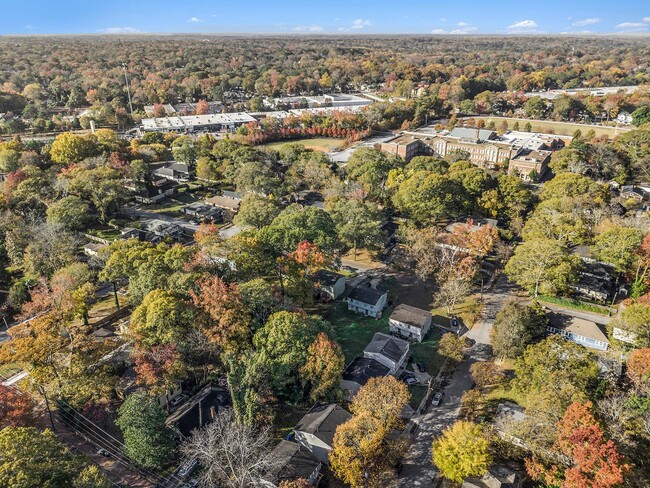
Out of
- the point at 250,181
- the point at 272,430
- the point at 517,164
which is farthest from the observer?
the point at 517,164

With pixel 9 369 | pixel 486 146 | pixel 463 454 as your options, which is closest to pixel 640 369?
pixel 463 454

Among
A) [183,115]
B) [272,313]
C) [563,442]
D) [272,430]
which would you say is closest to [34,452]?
[272,430]

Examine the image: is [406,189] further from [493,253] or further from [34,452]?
[34,452]

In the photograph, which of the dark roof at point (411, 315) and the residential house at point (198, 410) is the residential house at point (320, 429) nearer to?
the residential house at point (198, 410)

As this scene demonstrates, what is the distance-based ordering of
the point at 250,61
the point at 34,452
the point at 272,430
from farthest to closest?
the point at 250,61 < the point at 272,430 < the point at 34,452

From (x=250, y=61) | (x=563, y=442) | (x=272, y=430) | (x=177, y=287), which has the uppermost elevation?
(x=250, y=61)

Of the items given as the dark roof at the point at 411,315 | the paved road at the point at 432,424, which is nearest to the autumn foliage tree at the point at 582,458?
the paved road at the point at 432,424

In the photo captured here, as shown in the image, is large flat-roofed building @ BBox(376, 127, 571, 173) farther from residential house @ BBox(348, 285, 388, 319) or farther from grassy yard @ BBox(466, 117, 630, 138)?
residential house @ BBox(348, 285, 388, 319)
